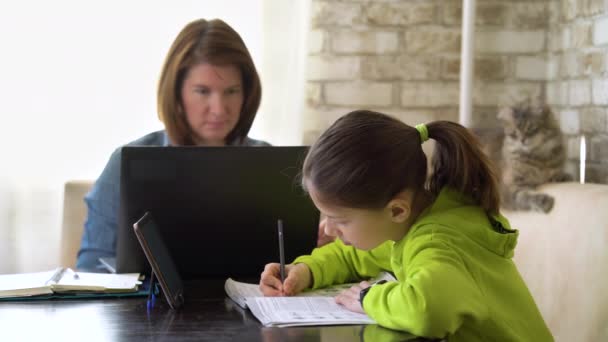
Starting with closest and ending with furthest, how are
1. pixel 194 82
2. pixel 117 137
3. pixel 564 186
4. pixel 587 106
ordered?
pixel 194 82, pixel 564 186, pixel 587 106, pixel 117 137

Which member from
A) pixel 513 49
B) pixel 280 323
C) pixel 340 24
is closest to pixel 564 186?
pixel 513 49

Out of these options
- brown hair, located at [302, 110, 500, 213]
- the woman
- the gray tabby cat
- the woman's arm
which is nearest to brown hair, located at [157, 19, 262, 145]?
the woman

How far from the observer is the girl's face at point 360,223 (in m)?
1.35

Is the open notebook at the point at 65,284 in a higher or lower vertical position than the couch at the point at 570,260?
higher

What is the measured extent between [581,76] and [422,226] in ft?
5.93

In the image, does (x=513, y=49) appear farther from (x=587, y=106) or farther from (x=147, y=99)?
(x=147, y=99)

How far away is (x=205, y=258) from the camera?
1.60 metres

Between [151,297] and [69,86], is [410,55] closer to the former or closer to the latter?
[69,86]

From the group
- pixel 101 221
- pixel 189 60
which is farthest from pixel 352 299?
pixel 189 60

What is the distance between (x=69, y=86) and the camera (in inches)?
117

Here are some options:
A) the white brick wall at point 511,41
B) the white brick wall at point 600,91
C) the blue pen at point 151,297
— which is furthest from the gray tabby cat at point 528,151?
the blue pen at point 151,297

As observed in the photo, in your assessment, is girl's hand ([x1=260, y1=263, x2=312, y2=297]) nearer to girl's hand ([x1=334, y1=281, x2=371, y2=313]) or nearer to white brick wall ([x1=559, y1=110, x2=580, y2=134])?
girl's hand ([x1=334, y1=281, x2=371, y2=313])

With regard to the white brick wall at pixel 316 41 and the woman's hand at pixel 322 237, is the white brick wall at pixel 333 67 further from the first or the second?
the woman's hand at pixel 322 237

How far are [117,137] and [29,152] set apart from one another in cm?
34
